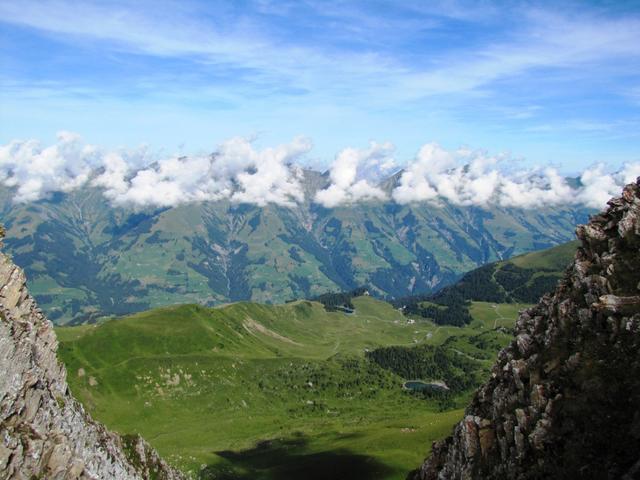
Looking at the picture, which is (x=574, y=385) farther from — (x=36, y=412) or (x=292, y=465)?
(x=292, y=465)

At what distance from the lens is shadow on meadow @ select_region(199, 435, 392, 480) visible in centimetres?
12191

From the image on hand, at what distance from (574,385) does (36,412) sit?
52.7 m

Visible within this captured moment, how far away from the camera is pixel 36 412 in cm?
5712

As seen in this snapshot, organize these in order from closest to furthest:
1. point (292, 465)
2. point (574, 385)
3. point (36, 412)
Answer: point (574, 385)
point (36, 412)
point (292, 465)

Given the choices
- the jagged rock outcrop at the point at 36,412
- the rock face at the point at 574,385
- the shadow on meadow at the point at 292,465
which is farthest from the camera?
the shadow on meadow at the point at 292,465

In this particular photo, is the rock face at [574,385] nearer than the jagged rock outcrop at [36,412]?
Yes

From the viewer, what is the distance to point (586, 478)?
118 feet

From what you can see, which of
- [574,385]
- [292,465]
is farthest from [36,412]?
[292,465]

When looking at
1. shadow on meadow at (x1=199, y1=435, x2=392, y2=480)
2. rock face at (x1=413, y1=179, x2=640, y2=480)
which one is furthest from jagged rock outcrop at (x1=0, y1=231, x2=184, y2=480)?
shadow on meadow at (x1=199, y1=435, x2=392, y2=480)

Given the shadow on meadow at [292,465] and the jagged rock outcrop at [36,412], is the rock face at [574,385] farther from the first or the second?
the shadow on meadow at [292,465]

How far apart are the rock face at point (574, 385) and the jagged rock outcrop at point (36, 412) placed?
39549mm

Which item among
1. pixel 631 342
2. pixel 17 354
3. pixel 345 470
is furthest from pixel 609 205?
pixel 345 470

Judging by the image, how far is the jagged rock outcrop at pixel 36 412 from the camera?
5281 centimetres

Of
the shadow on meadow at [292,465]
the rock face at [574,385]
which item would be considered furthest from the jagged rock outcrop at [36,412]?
the shadow on meadow at [292,465]
